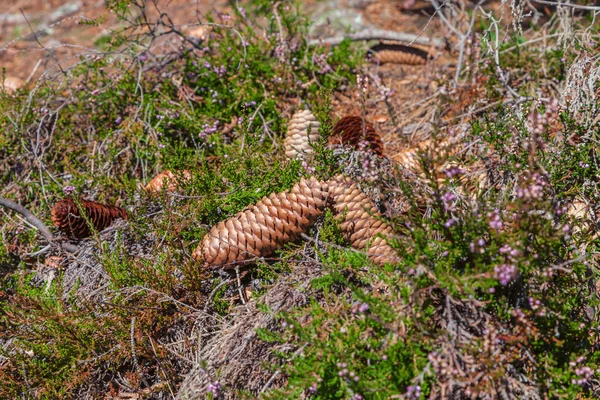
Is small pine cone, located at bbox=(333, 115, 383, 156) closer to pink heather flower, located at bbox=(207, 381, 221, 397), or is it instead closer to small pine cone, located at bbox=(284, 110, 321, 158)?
small pine cone, located at bbox=(284, 110, 321, 158)

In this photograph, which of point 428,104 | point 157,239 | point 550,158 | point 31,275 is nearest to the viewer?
point 550,158

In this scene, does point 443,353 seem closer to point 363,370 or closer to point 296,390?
point 363,370

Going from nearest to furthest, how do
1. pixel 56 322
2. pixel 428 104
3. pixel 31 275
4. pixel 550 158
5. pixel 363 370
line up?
pixel 363 370
pixel 56 322
pixel 550 158
pixel 31 275
pixel 428 104

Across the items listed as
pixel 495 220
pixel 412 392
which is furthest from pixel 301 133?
pixel 412 392

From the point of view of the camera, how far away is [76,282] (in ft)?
10.0

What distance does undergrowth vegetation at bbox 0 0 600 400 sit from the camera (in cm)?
213

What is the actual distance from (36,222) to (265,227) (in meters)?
1.58

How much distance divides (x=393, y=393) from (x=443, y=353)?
0.81ft

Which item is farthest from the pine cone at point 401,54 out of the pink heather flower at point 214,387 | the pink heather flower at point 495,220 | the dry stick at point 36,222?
the pink heather flower at point 214,387

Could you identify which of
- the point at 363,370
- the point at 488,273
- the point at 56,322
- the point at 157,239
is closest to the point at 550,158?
the point at 488,273

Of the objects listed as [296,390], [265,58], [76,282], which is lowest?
[296,390]

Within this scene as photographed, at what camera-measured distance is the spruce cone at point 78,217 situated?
3.17m

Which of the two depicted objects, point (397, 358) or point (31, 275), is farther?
point (31, 275)

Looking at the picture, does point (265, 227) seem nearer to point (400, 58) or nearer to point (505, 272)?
point (505, 272)
